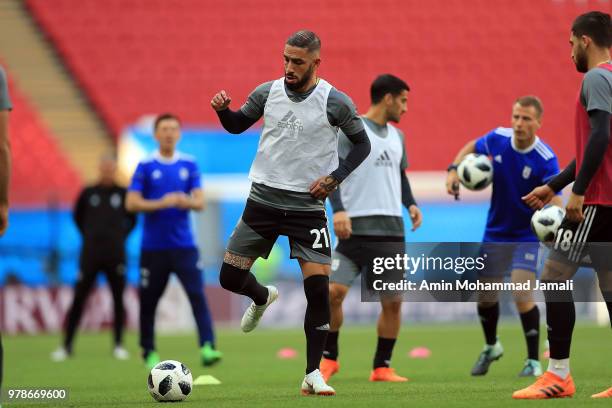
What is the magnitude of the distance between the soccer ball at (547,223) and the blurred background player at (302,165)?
1.16 m

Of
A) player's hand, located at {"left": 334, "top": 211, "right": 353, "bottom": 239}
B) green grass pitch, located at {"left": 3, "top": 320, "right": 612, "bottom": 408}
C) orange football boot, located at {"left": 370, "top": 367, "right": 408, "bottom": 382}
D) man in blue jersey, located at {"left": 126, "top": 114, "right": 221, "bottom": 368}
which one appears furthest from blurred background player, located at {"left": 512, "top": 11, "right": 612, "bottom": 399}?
man in blue jersey, located at {"left": 126, "top": 114, "right": 221, "bottom": 368}

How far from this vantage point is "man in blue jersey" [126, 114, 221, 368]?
9.69m

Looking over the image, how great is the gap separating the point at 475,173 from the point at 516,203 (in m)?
0.45

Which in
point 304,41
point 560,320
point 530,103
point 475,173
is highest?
point 304,41

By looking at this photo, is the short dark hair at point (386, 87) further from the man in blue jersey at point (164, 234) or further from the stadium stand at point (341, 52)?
the stadium stand at point (341, 52)

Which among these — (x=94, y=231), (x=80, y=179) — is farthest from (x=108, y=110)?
(x=94, y=231)

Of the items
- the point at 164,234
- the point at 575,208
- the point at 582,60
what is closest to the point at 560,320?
the point at 575,208

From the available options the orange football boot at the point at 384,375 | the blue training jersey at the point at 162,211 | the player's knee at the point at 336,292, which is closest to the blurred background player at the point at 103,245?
the blue training jersey at the point at 162,211

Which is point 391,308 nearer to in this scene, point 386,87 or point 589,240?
point 386,87

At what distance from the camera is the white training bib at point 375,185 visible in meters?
8.05

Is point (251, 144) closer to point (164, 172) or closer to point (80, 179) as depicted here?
point (80, 179)

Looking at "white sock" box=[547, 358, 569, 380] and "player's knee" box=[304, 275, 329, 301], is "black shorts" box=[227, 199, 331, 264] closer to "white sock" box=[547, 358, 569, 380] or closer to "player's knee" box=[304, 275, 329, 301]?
"player's knee" box=[304, 275, 329, 301]

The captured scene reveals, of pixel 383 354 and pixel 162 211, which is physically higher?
pixel 162 211

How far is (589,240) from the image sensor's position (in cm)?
586
